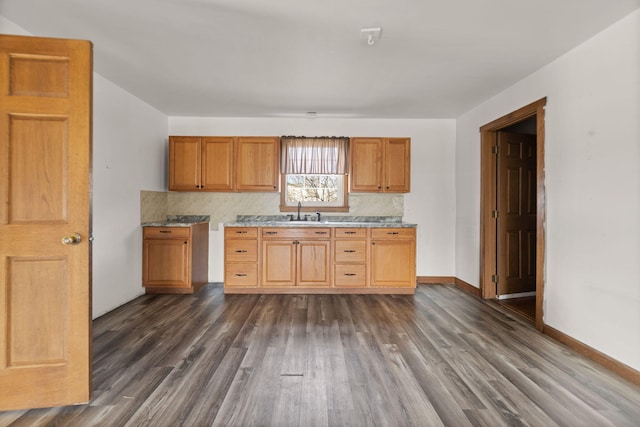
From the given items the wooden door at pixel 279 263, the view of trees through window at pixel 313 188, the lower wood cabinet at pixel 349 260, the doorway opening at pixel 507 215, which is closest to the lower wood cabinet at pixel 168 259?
the wooden door at pixel 279 263

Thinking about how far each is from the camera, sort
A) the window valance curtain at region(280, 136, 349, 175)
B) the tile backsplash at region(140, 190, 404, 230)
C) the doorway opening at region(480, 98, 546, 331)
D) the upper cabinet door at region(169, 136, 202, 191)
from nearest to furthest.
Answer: the doorway opening at region(480, 98, 546, 331) < the upper cabinet door at region(169, 136, 202, 191) < the window valance curtain at region(280, 136, 349, 175) < the tile backsplash at region(140, 190, 404, 230)

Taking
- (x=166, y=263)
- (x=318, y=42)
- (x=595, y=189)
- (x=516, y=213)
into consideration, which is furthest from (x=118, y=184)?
(x=516, y=213)

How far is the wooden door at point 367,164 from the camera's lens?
14.6 ft

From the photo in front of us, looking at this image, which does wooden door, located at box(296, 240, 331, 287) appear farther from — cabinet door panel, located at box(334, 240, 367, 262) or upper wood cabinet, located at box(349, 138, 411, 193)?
upper wood cabinet, located at box(349, 138, 411, 193)

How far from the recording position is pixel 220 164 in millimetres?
4398

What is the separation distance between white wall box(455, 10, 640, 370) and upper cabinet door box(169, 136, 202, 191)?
13.6ft

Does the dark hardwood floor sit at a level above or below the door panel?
below

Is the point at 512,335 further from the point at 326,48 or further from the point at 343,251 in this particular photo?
the point at 326,48

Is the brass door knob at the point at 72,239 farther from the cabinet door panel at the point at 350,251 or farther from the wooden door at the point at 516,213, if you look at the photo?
the wooden door at the point at 516,213

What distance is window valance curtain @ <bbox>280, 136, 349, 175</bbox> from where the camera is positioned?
178 inches

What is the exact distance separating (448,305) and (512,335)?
87 cm

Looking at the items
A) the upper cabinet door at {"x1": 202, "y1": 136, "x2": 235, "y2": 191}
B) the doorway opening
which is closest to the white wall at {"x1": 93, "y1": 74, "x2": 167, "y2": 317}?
the upper cabinet door at {"x1": 202, "y1": 136, "x2": 235, "y2": 191}

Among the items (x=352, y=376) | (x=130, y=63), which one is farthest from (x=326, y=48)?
(x=352, y=376)

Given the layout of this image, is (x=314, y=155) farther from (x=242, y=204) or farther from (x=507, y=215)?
(x=507, y=215)
